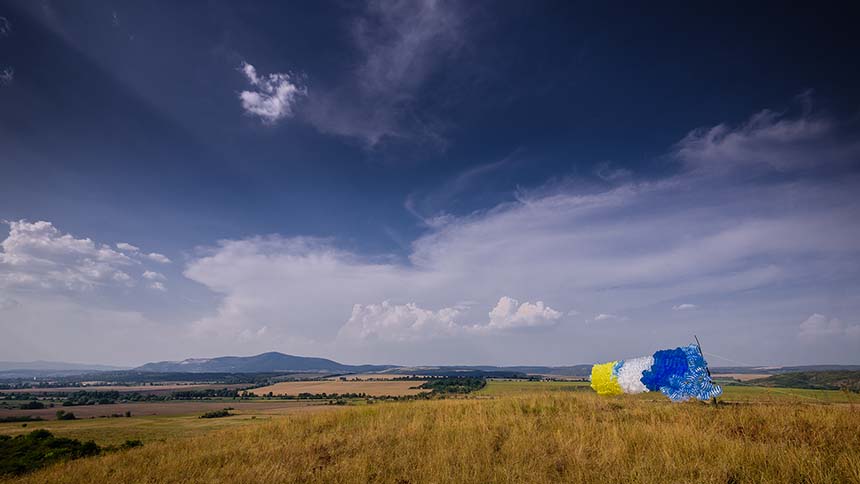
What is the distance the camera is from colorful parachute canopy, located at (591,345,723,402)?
1457 cm

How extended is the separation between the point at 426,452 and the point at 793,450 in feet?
21.7

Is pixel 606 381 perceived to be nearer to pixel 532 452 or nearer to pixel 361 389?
pixel 532 452

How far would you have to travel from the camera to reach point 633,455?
23.4 ft

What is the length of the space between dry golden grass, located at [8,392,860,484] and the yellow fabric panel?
190 inches

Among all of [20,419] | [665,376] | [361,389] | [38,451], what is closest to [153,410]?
[20,419]

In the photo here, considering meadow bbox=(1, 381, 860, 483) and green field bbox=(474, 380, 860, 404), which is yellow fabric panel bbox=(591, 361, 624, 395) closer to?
green field bbox=(474, 380, 860, 404)

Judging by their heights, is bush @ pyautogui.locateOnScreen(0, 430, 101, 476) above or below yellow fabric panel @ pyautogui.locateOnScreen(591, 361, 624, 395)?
below

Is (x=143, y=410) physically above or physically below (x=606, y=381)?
below

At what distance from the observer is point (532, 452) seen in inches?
300

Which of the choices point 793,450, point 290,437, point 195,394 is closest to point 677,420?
point 793,450

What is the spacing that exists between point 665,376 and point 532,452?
11097 mm

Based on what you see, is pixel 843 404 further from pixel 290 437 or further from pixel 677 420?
pixel 290 437

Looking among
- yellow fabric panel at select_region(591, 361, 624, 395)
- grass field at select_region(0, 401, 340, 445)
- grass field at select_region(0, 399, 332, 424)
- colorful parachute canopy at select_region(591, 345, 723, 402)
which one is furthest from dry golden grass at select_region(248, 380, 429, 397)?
colorful parachute canopy at select_region(591, 345, 723, 402)

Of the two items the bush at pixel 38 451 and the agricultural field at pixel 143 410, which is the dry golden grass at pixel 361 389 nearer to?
the agricultural field at pixel 143 410
